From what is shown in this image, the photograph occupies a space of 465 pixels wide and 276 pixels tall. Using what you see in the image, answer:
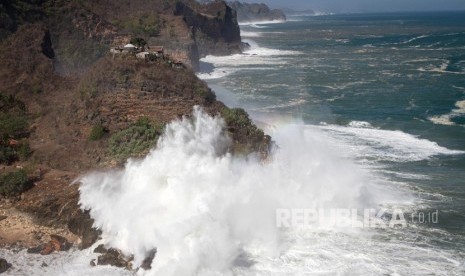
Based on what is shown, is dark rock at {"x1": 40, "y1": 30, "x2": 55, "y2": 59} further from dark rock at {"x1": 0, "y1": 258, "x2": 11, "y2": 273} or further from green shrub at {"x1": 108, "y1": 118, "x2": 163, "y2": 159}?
dark rock at {"x1": 0, "y1": 258, "x2": 11, "y2": 273}

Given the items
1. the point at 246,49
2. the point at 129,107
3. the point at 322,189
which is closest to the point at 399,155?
the point at 322,189

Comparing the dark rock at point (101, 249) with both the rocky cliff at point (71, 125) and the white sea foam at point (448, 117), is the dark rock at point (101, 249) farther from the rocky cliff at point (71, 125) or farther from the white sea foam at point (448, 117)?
the white sea foam at point (448, 117)

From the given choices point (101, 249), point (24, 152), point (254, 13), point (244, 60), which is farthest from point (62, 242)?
point (254, 13)

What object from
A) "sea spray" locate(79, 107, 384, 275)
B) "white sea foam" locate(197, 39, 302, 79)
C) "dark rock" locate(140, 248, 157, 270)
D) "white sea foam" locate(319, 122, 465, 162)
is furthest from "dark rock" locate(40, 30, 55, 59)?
"dark rock" locate(140, 248, 157, 270)

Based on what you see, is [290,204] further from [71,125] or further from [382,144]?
[382,144]

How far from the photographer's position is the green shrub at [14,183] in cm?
1855

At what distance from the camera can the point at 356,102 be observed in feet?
128

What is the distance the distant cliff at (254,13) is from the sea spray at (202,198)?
150421 millimetres

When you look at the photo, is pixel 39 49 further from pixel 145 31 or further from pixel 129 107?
pixel 145 31

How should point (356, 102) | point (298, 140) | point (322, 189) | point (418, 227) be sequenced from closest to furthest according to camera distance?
point (418, 227)
point (322, 189)
point (298, 140)
point (356, 102)

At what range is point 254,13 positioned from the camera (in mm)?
176500

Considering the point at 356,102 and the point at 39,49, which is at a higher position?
the point at 39,49

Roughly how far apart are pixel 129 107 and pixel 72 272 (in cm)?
875

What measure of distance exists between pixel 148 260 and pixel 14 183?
6430mm
